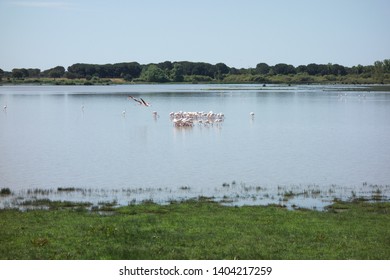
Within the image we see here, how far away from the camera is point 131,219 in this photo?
696 inches

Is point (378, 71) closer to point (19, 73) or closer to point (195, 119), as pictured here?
point (195, 119)

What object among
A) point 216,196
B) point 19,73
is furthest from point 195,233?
point 19,73

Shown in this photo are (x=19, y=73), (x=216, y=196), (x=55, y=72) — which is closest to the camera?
(x=216, y=196)

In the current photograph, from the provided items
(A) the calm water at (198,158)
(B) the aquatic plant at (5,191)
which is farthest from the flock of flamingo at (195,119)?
(B) the aquatic plant at (5,191)

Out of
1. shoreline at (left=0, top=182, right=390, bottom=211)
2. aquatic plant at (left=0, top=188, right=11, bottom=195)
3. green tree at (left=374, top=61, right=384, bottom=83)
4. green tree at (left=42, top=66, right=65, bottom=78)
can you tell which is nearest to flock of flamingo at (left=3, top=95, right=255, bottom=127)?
shoreline at (left=0, top=182, right=390, bottom=211)

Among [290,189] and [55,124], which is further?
[55,124]

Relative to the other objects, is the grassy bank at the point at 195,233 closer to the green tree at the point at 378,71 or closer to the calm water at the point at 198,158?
the calm water at the point at 198,158

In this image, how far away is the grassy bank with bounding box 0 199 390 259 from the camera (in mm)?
13438

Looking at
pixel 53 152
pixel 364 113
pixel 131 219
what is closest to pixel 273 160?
pixel 53 152

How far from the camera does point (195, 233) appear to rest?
15.5m

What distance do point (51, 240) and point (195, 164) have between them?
17.0 metres

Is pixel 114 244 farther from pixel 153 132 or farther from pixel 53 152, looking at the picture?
pixel 153 132

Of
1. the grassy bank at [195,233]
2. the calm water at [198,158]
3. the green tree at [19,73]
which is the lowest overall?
the calm water at [198,158]

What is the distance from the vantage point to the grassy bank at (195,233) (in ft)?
44.1
